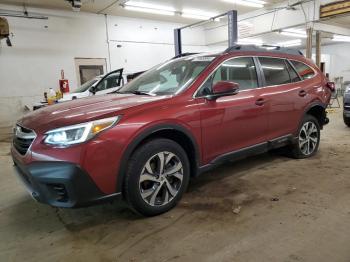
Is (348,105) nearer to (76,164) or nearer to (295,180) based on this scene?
Result: (295,180)

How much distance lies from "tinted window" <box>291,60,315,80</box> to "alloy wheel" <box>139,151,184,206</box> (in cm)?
226

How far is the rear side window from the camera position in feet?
9.89

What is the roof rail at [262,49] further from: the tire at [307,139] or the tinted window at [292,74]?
the tire at [307,139]

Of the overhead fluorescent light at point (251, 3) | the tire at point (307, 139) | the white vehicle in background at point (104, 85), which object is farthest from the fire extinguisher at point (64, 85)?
the tire at point (307, 139)

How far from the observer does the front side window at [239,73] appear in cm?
293

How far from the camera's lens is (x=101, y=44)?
1063 cm

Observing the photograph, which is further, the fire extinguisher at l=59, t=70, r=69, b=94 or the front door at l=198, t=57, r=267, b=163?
the fire extinguisher at l=59, t=70, r=69, b=94

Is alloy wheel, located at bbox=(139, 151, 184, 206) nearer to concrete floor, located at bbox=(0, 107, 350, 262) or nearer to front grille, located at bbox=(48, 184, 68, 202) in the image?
Answer: concrete floor, located at bbox=(0, 107, 350, 262)

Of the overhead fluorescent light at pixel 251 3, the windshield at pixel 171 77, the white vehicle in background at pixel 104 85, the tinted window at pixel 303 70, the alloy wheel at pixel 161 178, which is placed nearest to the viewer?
the alloy wheel at pixel 161 178

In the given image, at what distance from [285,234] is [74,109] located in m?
1.93

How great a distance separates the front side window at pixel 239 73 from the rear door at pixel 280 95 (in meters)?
0.16

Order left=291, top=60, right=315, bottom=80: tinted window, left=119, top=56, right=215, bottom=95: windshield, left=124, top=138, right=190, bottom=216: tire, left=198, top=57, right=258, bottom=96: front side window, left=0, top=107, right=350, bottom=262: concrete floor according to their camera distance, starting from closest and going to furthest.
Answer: left=0, top=107, right=350, bottom=262: concrete floor → left=124, top=138, right=190, bottom=216: tire → left=119, top=56, right=215, bottom=95: windshield → left=198, top=57, right=258, bottom=96: front side window → left=291, top=60, right=315, bottom=80: tinted window

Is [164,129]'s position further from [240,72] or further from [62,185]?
[240,72]

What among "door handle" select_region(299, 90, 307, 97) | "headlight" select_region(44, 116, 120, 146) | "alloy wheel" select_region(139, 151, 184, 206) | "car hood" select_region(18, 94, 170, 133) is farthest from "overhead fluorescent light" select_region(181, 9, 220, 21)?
"headlight" select_region(44, 116, 120, 146)
